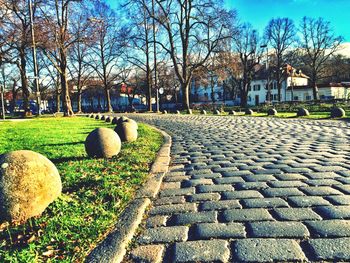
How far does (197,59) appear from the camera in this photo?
136 ft

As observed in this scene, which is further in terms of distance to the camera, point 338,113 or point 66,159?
point 338,113

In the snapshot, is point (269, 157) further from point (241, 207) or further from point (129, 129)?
point (129, 129)

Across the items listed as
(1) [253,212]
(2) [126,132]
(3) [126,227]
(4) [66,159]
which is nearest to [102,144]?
(4) [66,159]

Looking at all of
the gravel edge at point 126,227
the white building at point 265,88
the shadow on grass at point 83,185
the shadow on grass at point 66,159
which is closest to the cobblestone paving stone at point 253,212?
the gravel edge at point 126,227

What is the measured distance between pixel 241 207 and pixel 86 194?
207cm

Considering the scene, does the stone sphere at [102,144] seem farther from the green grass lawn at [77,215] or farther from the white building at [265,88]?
the white building at [265,88]

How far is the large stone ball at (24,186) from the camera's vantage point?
133 inches

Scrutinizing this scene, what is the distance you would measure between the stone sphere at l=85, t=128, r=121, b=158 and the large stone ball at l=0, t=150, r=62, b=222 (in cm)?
309

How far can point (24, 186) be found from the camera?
347 centimetres

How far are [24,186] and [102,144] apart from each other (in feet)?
11.6

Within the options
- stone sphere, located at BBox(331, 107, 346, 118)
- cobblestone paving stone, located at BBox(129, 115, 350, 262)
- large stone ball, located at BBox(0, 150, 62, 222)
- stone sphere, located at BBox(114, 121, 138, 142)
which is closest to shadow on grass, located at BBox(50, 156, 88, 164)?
cobblestone paving stone, located at BBox(129, 115, 350, 262)

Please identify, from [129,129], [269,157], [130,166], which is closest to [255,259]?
[130,166]

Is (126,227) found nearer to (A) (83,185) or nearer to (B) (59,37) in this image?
(A) (83,185)

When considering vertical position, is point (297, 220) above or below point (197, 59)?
below
